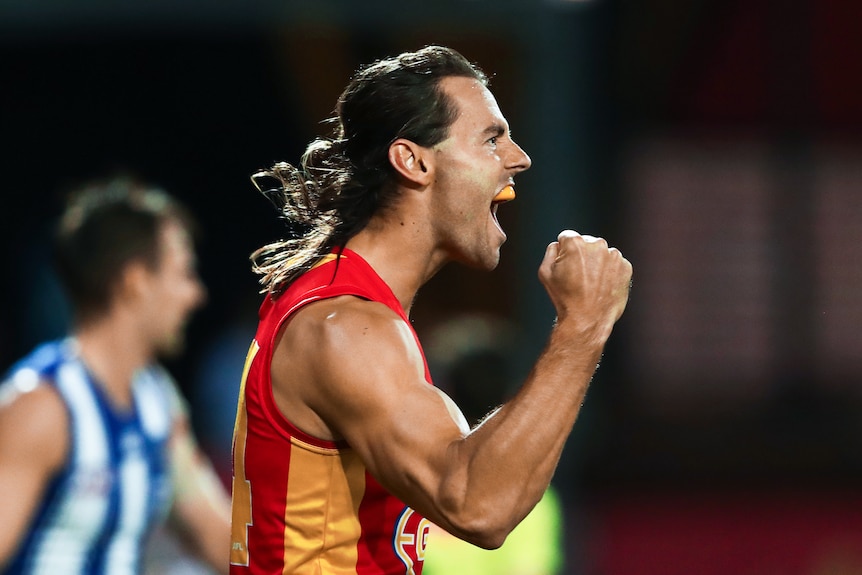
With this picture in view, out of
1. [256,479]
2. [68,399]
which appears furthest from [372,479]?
[68,399]

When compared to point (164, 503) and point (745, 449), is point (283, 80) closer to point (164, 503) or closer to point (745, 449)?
point (745, 449)

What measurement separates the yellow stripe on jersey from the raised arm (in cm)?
6

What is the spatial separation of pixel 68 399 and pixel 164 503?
487mm

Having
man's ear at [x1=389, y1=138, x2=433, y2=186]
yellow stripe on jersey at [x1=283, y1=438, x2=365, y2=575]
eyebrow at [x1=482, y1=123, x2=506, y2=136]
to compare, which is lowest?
yellow stripe on jersey at [x1=283, y1=438, x2=365, y2=575]

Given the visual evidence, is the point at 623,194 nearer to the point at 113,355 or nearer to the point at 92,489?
the point at 113,355

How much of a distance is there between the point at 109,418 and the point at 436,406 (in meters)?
1.95

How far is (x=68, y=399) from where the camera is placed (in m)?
3.85

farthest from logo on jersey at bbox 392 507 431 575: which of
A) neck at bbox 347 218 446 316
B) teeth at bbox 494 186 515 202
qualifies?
teeth at bbox 494 186 515 202

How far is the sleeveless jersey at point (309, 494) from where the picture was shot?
2.46 meters

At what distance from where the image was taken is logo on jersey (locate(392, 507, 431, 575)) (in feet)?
8.38

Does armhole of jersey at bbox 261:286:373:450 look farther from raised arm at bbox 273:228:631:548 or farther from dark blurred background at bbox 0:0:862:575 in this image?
dark blurred background at bbox 0:0:862:575

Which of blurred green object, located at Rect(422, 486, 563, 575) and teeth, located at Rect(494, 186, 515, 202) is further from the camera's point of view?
blurred green object, located at Rect(422, 486, 563, 575)

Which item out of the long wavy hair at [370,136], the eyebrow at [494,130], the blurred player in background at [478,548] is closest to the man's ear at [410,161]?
the long wavy hair at [370,136]

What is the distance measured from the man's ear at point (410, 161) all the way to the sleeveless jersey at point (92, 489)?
5.45 feet
